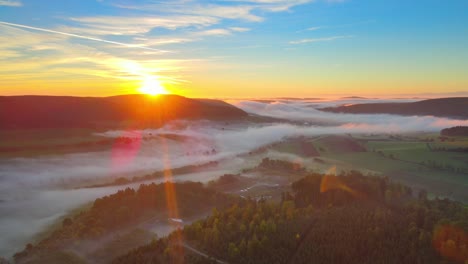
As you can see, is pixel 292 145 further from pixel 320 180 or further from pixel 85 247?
pixel 85 247

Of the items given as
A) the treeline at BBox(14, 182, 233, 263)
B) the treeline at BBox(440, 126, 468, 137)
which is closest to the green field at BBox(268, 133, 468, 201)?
the treeline at BBox(440, 126, 468, 137)

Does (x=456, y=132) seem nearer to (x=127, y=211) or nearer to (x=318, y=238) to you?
(x=318, y=238)

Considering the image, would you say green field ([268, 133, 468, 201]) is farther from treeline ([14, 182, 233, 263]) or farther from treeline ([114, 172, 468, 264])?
treeline ([14, 182, 233, 263])

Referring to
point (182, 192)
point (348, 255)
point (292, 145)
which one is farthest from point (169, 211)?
point (292, 145)

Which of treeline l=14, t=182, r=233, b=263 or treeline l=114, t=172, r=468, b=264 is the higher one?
treeline l=114, t=172, r=468, b=264

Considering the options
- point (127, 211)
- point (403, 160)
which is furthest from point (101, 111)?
point (403, 160)

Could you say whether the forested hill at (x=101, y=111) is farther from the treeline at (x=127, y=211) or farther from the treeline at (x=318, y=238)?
the treeline at (x=318, y=238)

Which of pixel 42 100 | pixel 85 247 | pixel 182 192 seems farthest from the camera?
pixel 42 100
